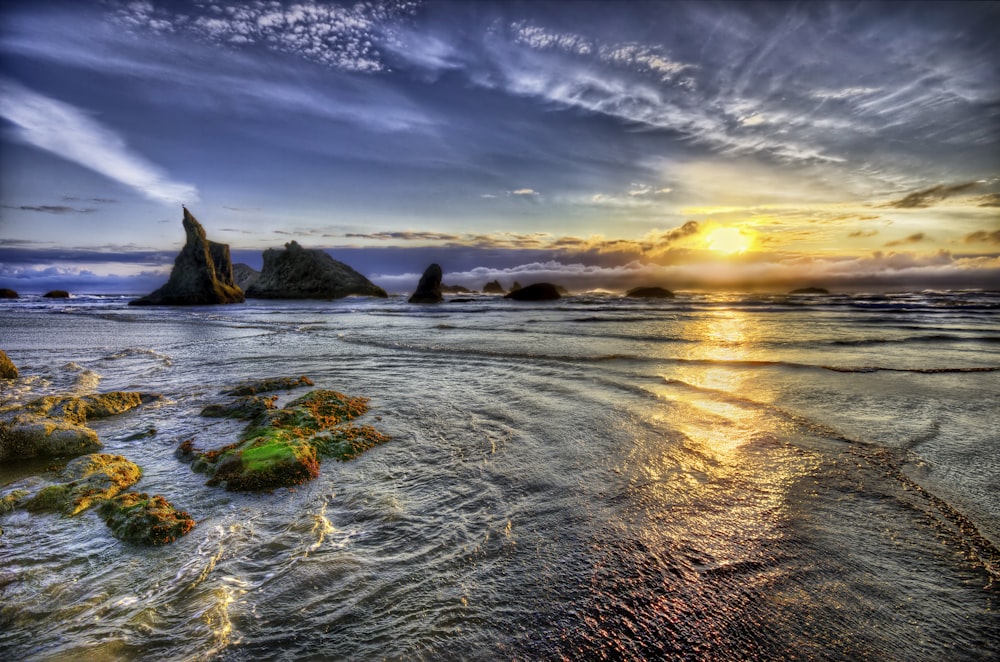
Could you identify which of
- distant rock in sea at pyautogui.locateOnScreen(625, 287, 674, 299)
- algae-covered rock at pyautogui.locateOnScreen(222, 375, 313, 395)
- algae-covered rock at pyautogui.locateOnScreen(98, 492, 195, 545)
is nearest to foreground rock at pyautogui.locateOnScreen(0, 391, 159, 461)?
algae-covered rock at pyautogui.locateOnScreen(98, 492, 195, 545)

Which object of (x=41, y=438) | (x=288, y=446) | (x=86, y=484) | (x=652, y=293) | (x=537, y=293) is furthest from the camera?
(x=652, y=293)

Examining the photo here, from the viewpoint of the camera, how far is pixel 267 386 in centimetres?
873

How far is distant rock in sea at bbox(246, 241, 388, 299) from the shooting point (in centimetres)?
8419

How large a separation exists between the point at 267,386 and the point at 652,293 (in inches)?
2925

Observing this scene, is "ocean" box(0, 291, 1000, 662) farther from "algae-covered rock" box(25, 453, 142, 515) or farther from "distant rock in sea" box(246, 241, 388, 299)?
"distant rock in sea" box(246, 241, 388, 299)

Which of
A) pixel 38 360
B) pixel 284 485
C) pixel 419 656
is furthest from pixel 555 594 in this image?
pixel 38 360

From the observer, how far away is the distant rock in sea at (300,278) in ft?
276

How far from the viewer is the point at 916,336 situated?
18141mm

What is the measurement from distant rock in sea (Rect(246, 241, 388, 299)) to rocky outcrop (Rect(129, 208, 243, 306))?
70.5ft

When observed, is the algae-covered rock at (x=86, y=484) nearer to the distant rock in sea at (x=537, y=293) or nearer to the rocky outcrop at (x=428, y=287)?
the rocky outcrop at (x=428, y=287)

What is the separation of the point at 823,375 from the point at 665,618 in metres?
A: 9.82

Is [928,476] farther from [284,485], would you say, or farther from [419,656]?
[284,485]

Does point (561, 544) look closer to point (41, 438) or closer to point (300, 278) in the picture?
point (41, 438)

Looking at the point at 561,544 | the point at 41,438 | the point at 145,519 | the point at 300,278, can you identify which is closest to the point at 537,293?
the point at 300,278
